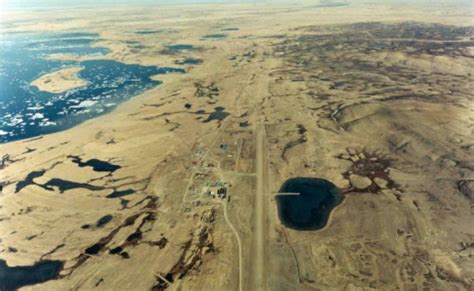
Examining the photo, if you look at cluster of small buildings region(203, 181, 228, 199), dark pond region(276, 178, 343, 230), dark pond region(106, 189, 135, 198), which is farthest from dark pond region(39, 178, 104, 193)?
dark pond region(276, 178, 343, 230)

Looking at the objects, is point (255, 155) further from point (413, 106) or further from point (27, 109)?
point (27, 109)

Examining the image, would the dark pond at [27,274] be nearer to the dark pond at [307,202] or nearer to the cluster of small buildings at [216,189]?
the cluster of small buildings at [216,189]

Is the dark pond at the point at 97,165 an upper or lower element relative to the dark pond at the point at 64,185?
upper

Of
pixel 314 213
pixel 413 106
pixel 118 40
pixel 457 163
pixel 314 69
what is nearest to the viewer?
pixel 314 213

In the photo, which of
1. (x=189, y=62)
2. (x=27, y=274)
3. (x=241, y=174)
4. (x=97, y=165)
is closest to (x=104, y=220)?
(x=27, y=274)

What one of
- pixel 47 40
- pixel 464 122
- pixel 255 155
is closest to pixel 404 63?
pixel 464 122

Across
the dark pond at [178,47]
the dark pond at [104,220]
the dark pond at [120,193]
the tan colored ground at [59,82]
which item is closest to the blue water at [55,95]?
the tan colored ground at [59,82]
